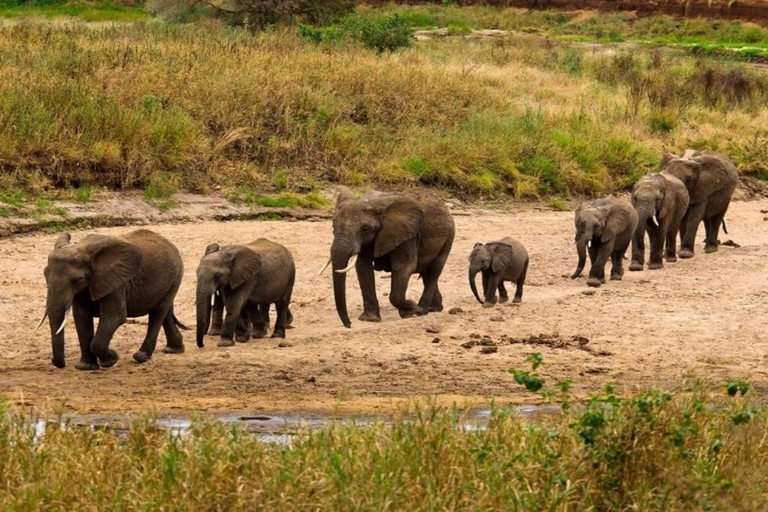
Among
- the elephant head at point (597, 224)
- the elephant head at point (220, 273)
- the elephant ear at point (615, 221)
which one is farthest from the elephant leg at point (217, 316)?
the elephant ear at point (615, 221)

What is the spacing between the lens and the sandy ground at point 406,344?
11625 mm

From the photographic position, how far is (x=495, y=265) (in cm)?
1509

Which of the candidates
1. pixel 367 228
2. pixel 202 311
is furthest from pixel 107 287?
pixel 367 228

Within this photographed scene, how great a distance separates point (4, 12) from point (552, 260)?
115 ft

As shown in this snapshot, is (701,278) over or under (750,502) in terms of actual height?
under

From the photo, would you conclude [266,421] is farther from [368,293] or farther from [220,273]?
[368,293]

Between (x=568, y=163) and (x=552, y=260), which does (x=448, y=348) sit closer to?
(x=552, y=260)

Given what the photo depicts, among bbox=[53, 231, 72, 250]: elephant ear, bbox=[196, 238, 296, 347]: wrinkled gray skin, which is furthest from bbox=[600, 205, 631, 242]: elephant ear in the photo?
bbox=[53, 231, 72, 250]: elephant ear

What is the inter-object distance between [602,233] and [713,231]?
347cm

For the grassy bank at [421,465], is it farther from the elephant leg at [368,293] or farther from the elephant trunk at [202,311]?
the elephant leg at [368,293]

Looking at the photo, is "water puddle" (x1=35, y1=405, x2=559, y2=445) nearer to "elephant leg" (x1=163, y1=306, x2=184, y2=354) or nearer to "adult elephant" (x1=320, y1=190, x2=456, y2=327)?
"elephant leg" (x1=163, y1=306, x2=184, y2=354)

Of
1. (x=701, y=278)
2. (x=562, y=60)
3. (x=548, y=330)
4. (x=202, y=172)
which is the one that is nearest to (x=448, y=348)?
(x=548, y=330)

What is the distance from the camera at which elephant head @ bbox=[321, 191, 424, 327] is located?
13.7 metres

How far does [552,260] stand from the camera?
703 inches
